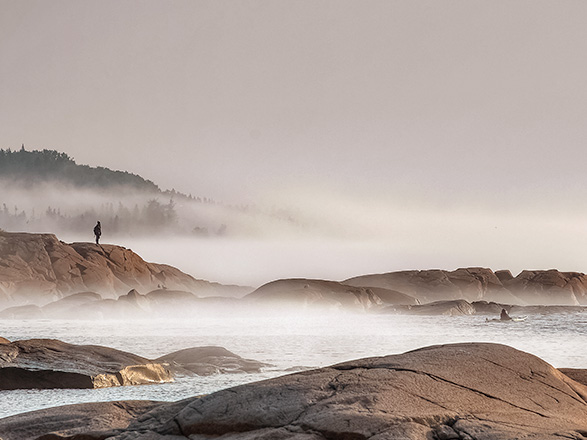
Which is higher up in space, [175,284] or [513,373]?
[175,284]

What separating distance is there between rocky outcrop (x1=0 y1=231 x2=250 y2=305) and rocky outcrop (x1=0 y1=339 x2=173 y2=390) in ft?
258

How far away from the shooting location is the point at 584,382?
35.4 ft

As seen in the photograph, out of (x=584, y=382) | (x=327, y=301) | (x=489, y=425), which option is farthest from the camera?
(x=327, y=301)

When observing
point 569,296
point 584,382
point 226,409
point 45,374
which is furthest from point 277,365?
point 569,296

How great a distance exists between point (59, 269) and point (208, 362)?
84.4 metres

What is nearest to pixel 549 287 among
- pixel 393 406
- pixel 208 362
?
pixel 208 362

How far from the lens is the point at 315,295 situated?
110m

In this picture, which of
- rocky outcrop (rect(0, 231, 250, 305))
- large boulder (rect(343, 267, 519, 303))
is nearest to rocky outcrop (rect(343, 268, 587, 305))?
large boulder (rect(343, 267, 519, 303))

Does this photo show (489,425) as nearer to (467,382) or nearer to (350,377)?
(467,382)

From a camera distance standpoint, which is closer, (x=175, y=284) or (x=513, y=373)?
(x=513, y=373)

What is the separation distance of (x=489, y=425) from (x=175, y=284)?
416 feet

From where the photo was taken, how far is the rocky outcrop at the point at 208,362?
22.5m

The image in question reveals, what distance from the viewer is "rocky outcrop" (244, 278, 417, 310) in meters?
108

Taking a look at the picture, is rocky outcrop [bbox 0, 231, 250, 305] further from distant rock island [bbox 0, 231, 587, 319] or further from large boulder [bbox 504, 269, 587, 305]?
large boulder [bbox 504, 269, 587, 305]
